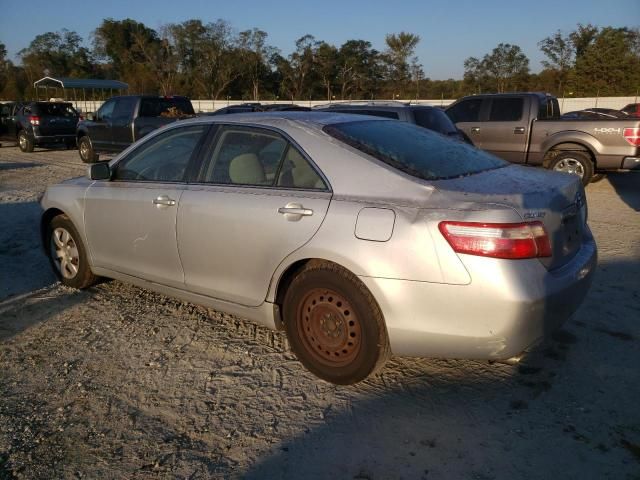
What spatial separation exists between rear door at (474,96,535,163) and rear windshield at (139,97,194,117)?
7.60m

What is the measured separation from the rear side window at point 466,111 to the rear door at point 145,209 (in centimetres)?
894

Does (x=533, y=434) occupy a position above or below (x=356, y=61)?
below

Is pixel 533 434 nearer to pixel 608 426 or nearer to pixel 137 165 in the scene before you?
pixel 608 426

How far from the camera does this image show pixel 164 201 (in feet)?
12.3

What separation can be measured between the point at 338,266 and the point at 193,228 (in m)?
1.17

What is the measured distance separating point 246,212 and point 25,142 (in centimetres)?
1788

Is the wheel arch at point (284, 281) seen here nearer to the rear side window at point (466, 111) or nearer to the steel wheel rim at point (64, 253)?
the steel wheel rim at point (64, 253)

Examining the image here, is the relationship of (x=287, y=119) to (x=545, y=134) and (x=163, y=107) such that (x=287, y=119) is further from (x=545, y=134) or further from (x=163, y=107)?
(x=163, y=107)

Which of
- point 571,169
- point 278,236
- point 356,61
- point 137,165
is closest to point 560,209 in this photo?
point 278,236

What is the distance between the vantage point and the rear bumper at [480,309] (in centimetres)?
253

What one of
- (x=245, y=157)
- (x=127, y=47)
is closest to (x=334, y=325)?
(x=245, y=157)

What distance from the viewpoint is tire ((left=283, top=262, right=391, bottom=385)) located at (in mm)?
2865

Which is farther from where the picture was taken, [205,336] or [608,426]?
[205,336]

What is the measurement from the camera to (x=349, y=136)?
10.7 feet
